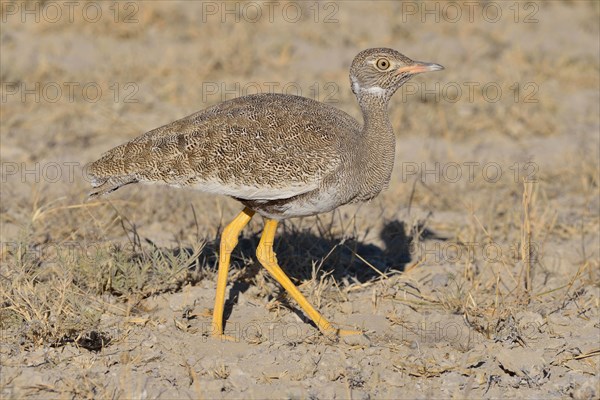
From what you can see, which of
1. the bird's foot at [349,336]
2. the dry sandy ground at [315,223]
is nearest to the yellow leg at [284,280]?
the bird's foot at [349,336]

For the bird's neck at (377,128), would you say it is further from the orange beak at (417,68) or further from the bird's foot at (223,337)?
the bird's foot at (223,337)

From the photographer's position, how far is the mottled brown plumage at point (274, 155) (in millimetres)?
5055

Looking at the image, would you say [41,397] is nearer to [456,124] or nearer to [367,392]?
[367,392]

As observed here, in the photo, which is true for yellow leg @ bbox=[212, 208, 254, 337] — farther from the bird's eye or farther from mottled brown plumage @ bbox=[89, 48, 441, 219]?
the bird's eye

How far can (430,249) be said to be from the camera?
21.7ft

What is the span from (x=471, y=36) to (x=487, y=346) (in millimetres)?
6627

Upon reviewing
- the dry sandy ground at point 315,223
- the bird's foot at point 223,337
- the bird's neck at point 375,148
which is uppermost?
the bird's neck at point 375,148

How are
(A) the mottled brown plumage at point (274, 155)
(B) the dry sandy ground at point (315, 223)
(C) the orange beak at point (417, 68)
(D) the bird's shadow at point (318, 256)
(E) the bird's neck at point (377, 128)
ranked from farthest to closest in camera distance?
(D) the bird's shadow at point (318, 256) → (E) the bird's neck at point (377, 128) → (C) the orange beak at point (417, 68) → (A) the mottled brown plumage at point (274, 155) → (B) the dry sandy ground at point (315, 223)

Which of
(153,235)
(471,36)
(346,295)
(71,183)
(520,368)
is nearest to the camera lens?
(520,368)

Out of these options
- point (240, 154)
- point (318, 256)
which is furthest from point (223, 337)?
point (318, 256)

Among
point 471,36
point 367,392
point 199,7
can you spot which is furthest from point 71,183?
point 471,36

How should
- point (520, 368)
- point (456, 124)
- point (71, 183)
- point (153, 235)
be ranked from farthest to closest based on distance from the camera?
point (456, 124) < point (71, 183) < point (153, 235) < point (520, 368)

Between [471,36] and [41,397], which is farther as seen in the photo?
[471,36]

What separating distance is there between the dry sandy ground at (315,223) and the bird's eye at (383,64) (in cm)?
126
